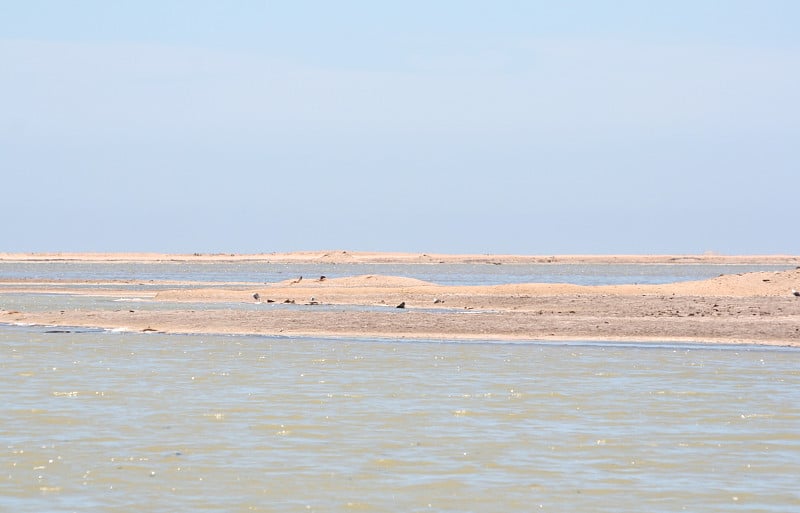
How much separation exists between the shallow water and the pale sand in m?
4.22

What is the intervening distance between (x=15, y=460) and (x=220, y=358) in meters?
9.37

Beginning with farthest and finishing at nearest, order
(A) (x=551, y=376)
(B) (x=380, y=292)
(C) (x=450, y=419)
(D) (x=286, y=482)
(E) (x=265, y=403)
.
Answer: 1. (B) (x=380, y=292)
2. (A) (x=551, y=376)
3. (E) (x=265, y=403)
4. (C) (x=450, y=419)
5. (D) (x=286, y=482)

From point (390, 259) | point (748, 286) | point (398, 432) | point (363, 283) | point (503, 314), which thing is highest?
point (390, 259)

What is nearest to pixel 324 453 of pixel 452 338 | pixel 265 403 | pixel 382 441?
pixel 382 441

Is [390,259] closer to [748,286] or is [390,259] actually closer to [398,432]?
[748,286]

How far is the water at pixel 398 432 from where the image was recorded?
1002 centimetres

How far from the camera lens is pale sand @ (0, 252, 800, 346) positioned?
25.5 metres

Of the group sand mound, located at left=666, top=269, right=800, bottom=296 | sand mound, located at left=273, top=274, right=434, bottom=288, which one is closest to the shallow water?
sand mound, located at left=666, top=269, right=800, bottom=296

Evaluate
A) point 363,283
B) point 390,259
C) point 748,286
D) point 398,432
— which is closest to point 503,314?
point 748,286

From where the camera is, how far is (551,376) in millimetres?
18062

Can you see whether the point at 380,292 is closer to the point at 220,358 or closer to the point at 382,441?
the point at 220,358

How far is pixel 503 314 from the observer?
30234 millimetres

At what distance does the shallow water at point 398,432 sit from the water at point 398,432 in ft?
0.10

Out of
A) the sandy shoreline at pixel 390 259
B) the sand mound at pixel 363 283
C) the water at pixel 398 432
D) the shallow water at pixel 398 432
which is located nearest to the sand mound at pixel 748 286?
the sand mound at pixel 363 283
